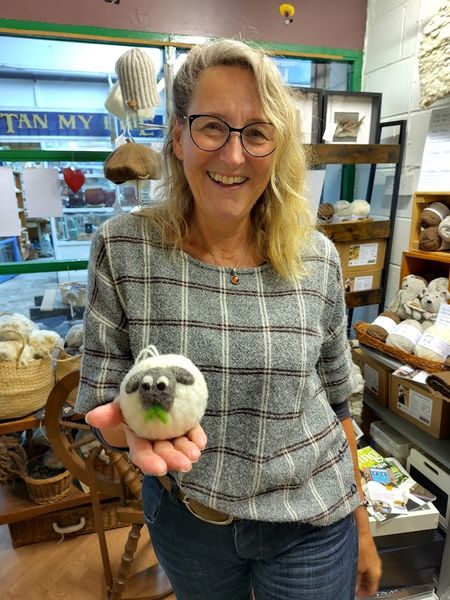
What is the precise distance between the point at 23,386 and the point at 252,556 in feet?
3.68

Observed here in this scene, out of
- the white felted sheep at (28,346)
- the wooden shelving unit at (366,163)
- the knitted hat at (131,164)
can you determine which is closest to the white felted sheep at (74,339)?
the white felted sheep at (28,346)

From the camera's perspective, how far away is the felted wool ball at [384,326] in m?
1.59

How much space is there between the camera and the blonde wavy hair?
68 cm

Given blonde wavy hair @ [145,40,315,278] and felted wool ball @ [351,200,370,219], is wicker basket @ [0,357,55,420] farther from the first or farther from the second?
felted wool ball @ [351,200,370,219]

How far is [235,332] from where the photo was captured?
696 millimetres

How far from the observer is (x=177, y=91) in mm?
732

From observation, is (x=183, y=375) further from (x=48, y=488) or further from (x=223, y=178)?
(x=48, y=488)

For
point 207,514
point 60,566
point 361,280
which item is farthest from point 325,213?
point 60,566

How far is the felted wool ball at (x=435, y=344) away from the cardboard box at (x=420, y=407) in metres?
0.16

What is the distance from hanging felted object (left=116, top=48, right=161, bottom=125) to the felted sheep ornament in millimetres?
1187

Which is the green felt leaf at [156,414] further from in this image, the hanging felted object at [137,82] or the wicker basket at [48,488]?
the wicker basket at [48,488]

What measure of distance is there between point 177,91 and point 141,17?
4.61 feet

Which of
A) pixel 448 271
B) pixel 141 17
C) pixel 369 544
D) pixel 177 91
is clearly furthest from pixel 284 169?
pixel 141 17

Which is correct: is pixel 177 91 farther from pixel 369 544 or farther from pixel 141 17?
pixel 141 17
